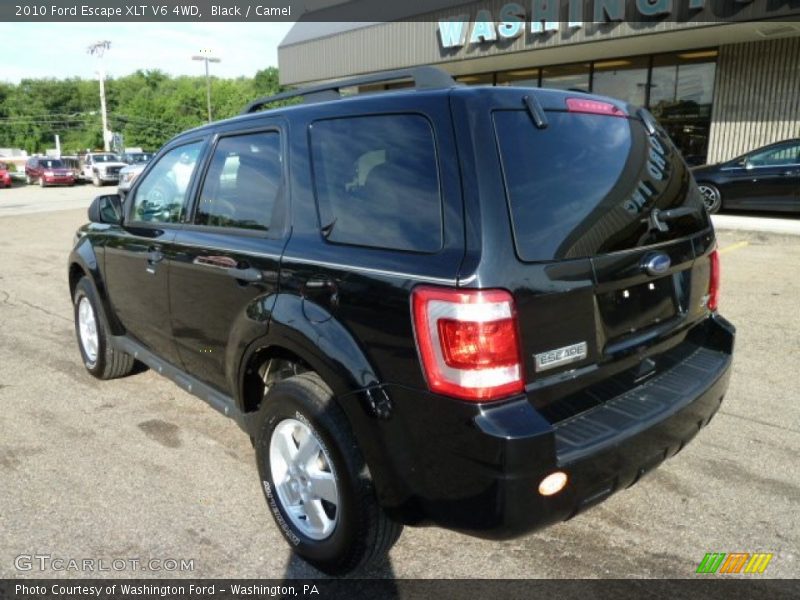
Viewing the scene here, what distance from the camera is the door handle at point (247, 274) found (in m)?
2.70

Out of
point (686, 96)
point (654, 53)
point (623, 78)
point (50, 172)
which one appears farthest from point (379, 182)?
point (50, 172)

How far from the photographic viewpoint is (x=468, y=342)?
1994 millimetres

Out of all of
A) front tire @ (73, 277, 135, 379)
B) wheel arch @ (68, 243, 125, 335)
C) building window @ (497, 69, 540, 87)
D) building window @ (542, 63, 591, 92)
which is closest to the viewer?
wheel arch @ (68, 243, 125, 335)

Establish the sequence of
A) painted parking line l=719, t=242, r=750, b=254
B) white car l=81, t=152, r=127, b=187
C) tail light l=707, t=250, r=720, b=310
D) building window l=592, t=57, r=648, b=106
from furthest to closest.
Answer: white car l=81, t=152, r=127, b=187 < building window l=592, t=57, r=648, b=106 < painted parking line l=719, t=242, r=750, b=254 < tail light l=707, t=250, r=720, b=310

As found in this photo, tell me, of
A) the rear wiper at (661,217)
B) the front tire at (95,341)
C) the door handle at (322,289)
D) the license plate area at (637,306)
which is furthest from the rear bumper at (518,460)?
the front tire at (95,341)

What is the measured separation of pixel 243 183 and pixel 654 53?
15590mm

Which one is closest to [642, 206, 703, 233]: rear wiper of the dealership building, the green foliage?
the dealership building

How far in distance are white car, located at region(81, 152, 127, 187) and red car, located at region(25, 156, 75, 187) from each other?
921 millimetres

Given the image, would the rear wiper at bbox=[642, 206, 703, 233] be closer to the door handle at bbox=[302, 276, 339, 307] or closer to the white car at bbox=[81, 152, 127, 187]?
Answer: the door handle at bbox=[302, 276, 339, 307]

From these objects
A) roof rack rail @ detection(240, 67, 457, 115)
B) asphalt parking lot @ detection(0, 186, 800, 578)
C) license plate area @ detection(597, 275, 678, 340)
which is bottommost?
asphalt parking lot @ detection(0, 186, 800, 578)

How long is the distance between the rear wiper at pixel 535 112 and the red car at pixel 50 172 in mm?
37176

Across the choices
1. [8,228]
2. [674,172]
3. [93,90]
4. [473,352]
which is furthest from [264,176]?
[93,90]

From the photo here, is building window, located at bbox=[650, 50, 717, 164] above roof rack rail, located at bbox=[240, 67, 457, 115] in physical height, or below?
above

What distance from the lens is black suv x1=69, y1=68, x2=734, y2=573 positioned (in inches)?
79.0
